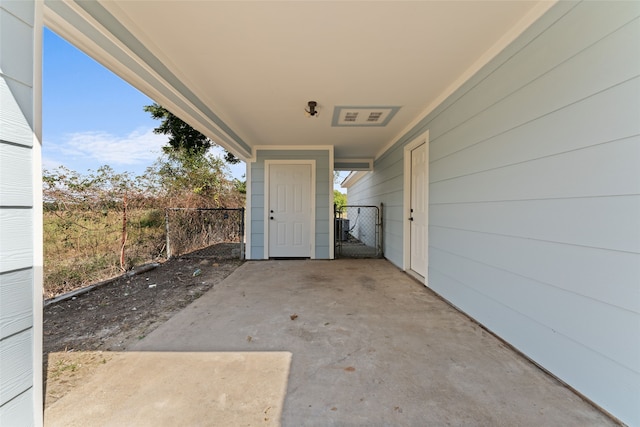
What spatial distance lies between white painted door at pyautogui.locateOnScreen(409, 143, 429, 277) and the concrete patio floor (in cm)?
121

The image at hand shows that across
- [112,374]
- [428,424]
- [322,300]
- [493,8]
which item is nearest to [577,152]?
[493,8]

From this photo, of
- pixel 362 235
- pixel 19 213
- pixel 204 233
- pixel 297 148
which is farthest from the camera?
pixel 362 235

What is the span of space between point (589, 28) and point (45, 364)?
3945 millimetres

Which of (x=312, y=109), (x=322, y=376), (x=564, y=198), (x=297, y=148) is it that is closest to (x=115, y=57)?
(x=312, y=109)

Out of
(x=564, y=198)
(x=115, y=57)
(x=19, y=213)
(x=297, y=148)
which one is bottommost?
(x=19, y=213)

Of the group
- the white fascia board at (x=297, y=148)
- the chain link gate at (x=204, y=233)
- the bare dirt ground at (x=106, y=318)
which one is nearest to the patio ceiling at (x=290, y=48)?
the white fascia board at (x=297, y=148)

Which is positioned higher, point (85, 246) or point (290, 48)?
point (290, 48)

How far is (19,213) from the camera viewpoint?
1.05 m

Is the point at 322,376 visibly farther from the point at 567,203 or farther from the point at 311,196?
the point at 311,196

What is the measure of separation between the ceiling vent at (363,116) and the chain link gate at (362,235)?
82.0 inches

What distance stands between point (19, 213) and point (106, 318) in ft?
6.37

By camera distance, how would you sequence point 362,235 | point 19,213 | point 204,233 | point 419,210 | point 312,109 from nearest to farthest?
point 19,213 → point 312,109 → point 419,210 → point 204,233 → point 362,235

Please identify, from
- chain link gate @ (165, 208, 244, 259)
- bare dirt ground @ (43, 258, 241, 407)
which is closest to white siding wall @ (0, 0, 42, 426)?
bare dirt ground @ (43, 258, 241, 407)

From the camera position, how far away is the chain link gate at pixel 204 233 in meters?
5.27
